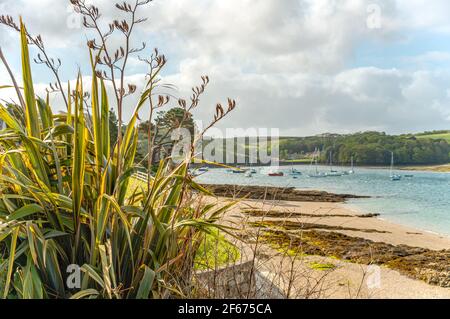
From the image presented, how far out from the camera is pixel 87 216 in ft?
6.19

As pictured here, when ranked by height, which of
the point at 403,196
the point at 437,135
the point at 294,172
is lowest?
the point at 403,196

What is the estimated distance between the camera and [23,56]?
Result: 2.01 metres

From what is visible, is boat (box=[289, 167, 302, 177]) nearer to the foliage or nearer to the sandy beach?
the foliage

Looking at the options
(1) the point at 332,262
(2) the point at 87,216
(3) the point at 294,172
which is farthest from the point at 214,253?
(3) the point at 294,172

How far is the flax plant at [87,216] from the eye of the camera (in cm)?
178

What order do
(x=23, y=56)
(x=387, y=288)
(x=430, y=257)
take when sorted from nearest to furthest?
1. (x=23, y=56)
2. (x=387, y=288)
3. (x=430, y=257)

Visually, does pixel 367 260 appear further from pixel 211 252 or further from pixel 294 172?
pixel 294 172

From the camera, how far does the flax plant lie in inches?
70.2

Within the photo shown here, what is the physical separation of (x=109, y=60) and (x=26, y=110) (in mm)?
536

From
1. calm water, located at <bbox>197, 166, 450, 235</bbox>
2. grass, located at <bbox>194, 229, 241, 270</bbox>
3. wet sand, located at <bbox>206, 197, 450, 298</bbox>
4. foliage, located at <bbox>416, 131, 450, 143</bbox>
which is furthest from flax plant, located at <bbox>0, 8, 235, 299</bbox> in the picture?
foliage, located at <bbox>416, 131, 450, 143</bbox>

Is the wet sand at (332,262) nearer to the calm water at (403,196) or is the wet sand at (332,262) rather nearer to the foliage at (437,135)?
the calm water at (403,196)
